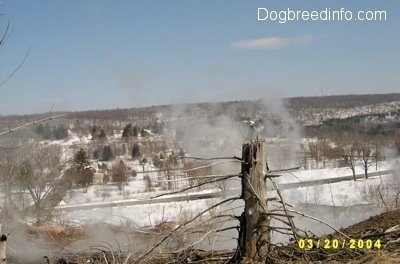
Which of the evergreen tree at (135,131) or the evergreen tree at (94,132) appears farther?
the evergreen tree at (135,131)

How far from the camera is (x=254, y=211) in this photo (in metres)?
5.32

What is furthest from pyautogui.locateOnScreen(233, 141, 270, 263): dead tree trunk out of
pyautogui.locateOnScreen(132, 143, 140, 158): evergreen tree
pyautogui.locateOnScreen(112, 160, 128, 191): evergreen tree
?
pyautogui.locateOnScreen(132, 143, 140, 158): evergreen tree

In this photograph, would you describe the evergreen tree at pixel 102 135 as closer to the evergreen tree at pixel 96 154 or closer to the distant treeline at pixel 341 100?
the evergreen tree at pixel 96 154

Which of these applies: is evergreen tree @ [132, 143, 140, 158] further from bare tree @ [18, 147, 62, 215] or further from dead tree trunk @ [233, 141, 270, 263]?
dead tree trunk @ [233, 141, 270, 263]

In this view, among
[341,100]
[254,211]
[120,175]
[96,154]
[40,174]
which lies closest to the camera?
[254,211]

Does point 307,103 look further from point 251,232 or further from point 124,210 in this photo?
point 251,232

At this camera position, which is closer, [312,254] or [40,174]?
[312,254]

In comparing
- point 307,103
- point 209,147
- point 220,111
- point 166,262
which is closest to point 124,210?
point 209,147

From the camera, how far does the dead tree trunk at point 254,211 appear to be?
5.28 meters

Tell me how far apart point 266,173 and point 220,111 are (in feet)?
120
